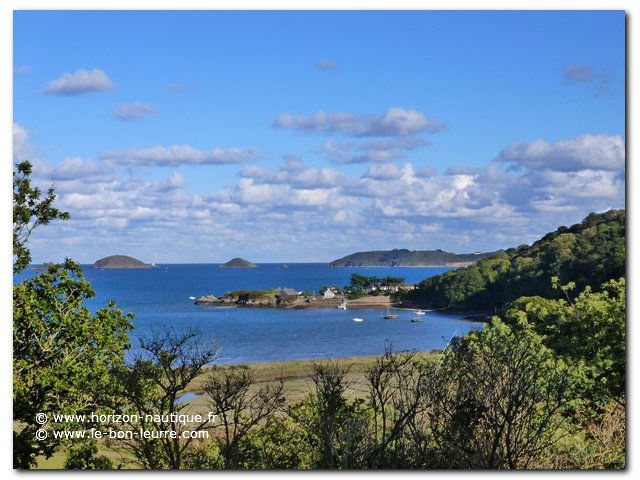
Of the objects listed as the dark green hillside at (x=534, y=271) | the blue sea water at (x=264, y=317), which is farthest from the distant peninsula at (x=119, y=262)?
the dark green hillside at (x=534, y=271)

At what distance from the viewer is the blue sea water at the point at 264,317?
12.4m

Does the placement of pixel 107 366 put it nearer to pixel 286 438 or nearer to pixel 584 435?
pixel 286 438

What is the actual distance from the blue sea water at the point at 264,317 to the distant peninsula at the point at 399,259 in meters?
0.53

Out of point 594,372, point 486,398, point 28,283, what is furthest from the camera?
point 594,372

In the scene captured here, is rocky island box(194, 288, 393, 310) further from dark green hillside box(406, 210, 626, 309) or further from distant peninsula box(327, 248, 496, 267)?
distant peninsula box(327, 248, 496, 267)

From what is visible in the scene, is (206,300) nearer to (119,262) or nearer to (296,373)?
(296,373)

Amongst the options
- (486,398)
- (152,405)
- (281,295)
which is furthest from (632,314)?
(281,295)

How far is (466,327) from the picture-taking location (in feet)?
61.2

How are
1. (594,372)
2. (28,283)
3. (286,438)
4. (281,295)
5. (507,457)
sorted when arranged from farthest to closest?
(281,295)
(594,372)
(286,438)
(28,283)
(507,457)

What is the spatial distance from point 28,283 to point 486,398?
470cm

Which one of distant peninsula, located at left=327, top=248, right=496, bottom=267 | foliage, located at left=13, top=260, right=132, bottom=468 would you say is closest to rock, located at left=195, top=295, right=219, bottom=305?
distant peninsula, located at left=327, top=248, right=496, bottom=267

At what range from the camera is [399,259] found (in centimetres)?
1134

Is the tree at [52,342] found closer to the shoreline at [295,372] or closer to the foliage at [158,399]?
the foliage at [158,399]

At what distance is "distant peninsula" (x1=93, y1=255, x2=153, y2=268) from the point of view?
31.7ft
